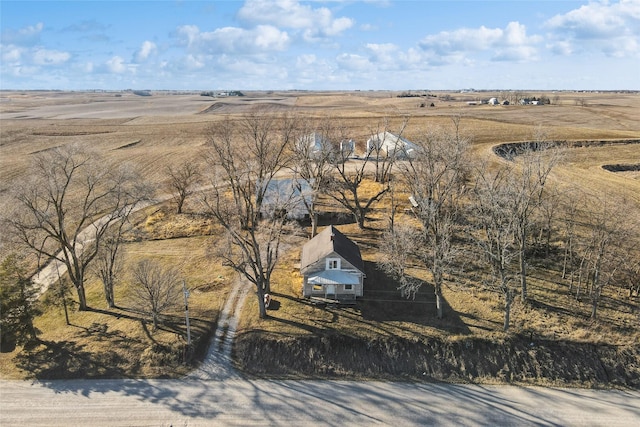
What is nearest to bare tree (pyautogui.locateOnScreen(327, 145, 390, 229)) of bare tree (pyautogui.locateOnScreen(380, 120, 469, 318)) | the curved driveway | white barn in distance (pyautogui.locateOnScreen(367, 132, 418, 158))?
white barn in distance (pyautogui.locateOnScreen(367, 132, 418, 158))

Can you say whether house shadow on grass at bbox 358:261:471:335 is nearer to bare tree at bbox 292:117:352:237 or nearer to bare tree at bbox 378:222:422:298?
bare tree at bbox 378:222:422:298

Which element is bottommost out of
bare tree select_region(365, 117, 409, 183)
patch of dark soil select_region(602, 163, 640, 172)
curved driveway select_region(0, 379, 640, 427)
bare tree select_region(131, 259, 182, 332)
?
curved driveway select_region(0, 379, 640, 427)

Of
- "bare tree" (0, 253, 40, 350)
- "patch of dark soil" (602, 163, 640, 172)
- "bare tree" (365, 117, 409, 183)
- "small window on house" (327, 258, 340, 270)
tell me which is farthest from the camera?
"patch of dark soil" (602, 163, 640, 172)

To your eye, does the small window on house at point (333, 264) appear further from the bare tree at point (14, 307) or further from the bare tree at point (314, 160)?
the bare tree at point (14, 307)

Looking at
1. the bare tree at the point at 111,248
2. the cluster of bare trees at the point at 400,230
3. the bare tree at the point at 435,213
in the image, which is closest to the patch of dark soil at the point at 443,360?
the cluster of bare trees at the point at 400,230

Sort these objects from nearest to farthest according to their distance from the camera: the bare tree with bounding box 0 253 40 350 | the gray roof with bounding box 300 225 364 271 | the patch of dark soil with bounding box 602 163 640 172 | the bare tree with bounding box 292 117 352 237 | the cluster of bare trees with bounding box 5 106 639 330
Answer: the bare tree with bounding box 0 253 40 350 < the cluster of bare trees with bounding box 5 106 639 330 < the gray roof with bounding box 300 225 364 271 < the bare tree with bounding box 292 117 352 237 < the patch of dark soil with bounding box 602 163 640 172

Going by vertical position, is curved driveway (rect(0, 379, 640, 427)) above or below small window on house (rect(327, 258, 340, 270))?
below
